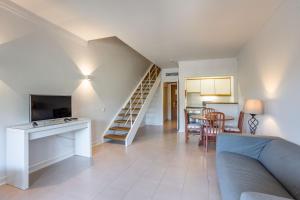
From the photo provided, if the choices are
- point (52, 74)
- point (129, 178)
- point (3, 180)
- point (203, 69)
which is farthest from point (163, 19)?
point (3, 180)

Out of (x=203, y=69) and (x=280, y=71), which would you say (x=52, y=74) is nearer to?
(x=280, y=71)

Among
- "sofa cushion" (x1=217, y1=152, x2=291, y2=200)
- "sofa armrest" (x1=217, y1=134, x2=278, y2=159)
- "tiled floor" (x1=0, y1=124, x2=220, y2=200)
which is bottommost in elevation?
"tiled floor" (x1=0, y1=124, x2=220, y2=200)

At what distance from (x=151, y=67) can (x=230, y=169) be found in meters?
6.37

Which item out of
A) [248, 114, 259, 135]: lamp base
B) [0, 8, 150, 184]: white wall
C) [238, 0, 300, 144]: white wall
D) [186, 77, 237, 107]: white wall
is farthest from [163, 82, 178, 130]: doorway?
[238, 0, 300, 144]: white wall

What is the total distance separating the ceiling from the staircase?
88.1 inches

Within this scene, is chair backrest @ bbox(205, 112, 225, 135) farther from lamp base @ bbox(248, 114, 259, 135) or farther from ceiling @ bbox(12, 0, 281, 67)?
ceiling @ bbox(12, 0, 281, 67)

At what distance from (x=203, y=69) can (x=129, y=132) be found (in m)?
3.36

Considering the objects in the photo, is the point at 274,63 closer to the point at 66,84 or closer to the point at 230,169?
the point at 230,169

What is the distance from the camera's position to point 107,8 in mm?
2551

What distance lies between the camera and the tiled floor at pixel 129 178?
2.18 metres

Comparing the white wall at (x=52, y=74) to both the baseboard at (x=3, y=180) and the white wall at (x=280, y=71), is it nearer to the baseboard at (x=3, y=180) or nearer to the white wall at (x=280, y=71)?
the baseboard at (x=3, y=180)

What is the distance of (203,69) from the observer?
586 centimetres

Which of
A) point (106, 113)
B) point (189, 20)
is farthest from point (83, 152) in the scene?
point (189, 20)

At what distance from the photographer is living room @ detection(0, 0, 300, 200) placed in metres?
2.10
